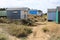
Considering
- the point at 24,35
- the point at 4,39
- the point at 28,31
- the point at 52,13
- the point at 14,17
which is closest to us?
the point at 4,39

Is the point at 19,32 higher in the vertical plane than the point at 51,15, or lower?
higher

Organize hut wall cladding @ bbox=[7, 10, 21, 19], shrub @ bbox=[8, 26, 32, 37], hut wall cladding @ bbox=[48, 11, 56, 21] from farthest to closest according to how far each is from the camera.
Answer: hut wall cladding @ bbox=[48, 11, 56, 21], hut wall cladding @ bbox=[7, 10, 21, 19], shrub @ bbox=[8, 26, 32, 37]

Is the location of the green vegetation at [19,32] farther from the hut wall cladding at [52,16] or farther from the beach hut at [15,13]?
the hut wall cladding at [52,16]

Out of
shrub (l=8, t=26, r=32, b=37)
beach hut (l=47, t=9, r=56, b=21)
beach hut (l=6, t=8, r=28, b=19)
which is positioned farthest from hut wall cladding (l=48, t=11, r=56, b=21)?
shrub (l=8, t=26, r=32, b=37)

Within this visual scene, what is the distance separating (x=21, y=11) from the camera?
42594 millimetres

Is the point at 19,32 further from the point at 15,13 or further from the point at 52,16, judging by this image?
the point at 52,16

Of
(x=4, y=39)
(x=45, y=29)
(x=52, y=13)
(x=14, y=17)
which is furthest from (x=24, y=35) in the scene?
(x=52, y=13)

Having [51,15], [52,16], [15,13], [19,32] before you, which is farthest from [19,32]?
[51,15]

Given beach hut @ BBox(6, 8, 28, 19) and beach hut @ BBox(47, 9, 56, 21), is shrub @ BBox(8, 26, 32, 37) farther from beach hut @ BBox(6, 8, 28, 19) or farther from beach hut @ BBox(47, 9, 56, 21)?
beach hut @ BBox(47, 9, 56, 21)

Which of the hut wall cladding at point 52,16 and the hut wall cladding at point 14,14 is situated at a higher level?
the hut wall cladding at point 14,14

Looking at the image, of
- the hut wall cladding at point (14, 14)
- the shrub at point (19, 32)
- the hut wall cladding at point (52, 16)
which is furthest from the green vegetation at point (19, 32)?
the hut wall cladding at point (52, 16)

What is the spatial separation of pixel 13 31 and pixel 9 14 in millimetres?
20297

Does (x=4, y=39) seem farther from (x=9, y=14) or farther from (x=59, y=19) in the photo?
(x=9, y=14)

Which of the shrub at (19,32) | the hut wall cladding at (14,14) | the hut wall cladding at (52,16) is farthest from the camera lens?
the hut wall cladding at (52,16)
